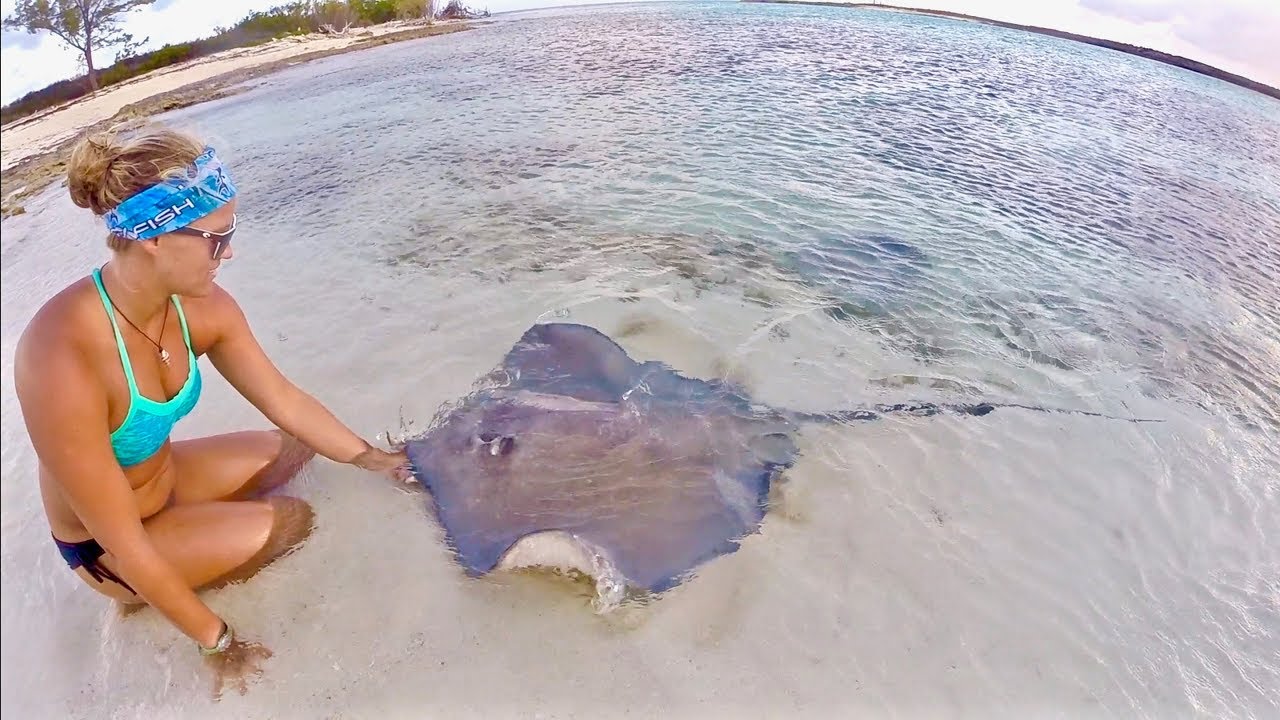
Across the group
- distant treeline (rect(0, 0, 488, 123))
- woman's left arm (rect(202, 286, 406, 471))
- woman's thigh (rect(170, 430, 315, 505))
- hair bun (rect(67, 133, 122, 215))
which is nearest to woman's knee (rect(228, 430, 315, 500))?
woman's thigh (rect(170, 430, 315, 505))

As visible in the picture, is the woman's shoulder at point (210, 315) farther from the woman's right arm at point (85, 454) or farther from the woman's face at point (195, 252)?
the woman's right arm at point (85, 454)

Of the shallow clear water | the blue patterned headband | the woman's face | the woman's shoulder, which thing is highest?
the blue patterned headband

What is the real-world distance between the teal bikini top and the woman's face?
0.27 meters

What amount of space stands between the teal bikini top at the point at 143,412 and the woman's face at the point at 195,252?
10.5 inches

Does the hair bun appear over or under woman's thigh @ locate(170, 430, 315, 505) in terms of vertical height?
over

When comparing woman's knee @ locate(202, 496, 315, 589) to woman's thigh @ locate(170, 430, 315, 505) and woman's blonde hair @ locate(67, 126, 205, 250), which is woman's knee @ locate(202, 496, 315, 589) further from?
woman's blonde hair @ locate(67, 126, 205, 250)

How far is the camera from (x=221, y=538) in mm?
2771

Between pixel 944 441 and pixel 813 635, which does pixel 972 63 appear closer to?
pixel 944 441

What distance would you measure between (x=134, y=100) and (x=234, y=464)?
52.5 ft

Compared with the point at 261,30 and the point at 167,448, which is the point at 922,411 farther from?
the point at 261,30

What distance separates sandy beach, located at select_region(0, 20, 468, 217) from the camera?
9.70 metres

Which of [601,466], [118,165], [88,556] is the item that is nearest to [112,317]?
[118,165]

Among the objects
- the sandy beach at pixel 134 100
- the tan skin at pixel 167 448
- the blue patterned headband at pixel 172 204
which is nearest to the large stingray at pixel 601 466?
the tan skin at pixel 167 448

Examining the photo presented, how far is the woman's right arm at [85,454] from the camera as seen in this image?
201 centimetres
